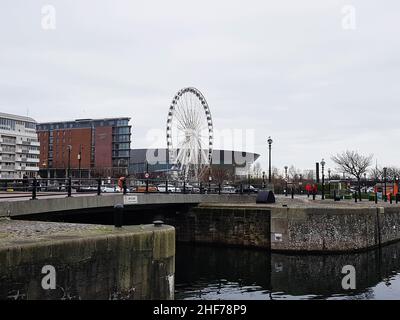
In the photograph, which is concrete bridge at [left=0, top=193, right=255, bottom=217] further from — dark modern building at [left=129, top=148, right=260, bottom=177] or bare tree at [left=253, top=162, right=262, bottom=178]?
dark modern building at [left=129, top=148, right=260, bottom=177]

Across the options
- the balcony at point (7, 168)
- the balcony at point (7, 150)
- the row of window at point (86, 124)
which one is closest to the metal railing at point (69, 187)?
the balcony at point (7, 168)

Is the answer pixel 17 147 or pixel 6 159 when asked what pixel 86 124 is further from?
pixel 6 159

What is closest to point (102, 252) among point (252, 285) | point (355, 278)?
point (252, 285)

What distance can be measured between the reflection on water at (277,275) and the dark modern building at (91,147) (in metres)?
123

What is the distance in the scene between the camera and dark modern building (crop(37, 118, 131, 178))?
151 metres

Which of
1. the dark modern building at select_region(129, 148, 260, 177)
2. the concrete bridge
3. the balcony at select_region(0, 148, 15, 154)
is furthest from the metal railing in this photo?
the dark modern building at select_region(129, 148, 260, 177)

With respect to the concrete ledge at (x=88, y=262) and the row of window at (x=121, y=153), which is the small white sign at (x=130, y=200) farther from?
the row of window at (x=121, y=153)

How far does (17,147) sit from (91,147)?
33867mm

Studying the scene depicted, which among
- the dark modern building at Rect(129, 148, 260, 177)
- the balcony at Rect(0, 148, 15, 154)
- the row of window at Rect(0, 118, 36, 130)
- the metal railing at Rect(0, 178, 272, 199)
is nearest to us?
the metal railing at Rect(0, 178, 272, 199)

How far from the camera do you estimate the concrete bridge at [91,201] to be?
16.0 meters

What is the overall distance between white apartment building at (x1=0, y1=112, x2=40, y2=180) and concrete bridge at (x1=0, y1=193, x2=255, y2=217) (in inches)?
3800

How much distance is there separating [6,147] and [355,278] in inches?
4572

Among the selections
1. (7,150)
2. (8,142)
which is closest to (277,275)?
(7,150)
